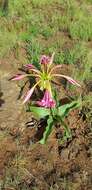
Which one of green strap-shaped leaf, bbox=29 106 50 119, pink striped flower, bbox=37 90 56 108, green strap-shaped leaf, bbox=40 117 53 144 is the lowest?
green strap-shaped leaf, bbox=40 117 53 144

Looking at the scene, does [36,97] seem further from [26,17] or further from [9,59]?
[26,17]

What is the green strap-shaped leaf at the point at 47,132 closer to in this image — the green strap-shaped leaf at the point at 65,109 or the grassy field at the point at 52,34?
the green strap-shaped leaf at the point at 65,109

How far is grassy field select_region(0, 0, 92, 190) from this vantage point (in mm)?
5832

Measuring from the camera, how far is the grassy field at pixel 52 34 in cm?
583

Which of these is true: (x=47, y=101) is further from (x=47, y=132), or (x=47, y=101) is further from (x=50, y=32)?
(x=50, y=32)

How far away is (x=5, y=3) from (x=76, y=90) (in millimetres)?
2280

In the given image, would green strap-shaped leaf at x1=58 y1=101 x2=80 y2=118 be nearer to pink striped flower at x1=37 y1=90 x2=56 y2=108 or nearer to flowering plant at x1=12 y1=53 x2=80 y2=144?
flowering plant at x1=12 y1=53 x2=80 y2=144

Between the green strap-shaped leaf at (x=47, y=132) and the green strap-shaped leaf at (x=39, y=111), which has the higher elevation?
the green strap-shaped leaf at (x=39, y=111)

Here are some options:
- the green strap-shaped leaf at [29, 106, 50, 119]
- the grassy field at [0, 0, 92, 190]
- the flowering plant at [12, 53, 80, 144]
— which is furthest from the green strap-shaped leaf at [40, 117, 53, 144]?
the grassy field at [0, 0, 92, 190]

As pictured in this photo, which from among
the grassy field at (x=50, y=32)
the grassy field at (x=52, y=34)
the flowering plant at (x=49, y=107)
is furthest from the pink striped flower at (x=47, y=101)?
Result: the grassy field at (x=50, y=32)

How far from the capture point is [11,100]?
5434 mm

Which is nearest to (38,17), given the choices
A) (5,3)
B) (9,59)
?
(5,3)

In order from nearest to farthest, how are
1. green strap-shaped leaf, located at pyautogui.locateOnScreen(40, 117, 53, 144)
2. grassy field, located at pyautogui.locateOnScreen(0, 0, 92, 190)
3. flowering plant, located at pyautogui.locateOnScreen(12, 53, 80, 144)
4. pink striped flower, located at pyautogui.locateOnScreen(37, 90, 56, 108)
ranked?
pink striped flower, located at pyautogui.locateOnScreen(37, 90, 56, 108), flowering plant, located at pyautogui.locateOnScreen(12, 53, 80, 144), green strap-shaped leaf, located at pyautogui.locateOnScreen(40, 117, 53, 144), grassy field, located at pyautogui.locateOnScreen(0, 0, 92, 190)

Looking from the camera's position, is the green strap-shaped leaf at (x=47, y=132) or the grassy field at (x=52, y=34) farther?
the grassy field at (x=52, y=34)
